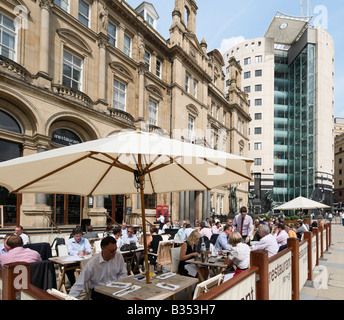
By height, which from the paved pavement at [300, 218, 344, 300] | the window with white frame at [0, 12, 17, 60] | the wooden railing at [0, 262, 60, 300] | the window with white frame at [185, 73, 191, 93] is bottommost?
the paved pavement at [300, 218, 344, 300]

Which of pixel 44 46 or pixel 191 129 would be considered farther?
pixel 191 129

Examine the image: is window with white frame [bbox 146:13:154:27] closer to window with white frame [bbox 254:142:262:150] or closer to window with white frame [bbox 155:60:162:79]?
window with white frame [bbox 155:60:162:79]

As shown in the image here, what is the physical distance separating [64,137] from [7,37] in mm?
5579

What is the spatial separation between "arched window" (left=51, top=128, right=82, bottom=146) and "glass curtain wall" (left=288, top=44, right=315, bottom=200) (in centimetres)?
5056

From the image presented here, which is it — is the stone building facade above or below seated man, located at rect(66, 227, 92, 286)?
above

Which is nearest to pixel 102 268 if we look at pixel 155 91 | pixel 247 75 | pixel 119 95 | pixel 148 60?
pixel 119 95

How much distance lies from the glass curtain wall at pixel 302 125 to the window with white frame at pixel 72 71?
5075 cm

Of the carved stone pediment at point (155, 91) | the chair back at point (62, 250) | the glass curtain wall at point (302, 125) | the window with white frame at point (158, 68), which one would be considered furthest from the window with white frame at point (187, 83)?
the glass curtain wall at point (302, 125)

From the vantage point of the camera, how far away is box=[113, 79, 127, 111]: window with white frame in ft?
63.0

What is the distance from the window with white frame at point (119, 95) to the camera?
19.2m

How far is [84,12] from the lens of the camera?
672 inches

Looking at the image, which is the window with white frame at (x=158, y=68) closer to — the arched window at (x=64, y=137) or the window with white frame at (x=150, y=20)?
the window with white frame at (x=150, y=20)

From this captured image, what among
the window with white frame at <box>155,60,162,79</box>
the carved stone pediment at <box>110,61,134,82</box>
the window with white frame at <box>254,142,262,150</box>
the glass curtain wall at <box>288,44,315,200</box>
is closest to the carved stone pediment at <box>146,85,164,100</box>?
the window with white frame at <box>155,60,162,79</box>

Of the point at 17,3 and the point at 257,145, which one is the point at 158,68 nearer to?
the point at 17,3
